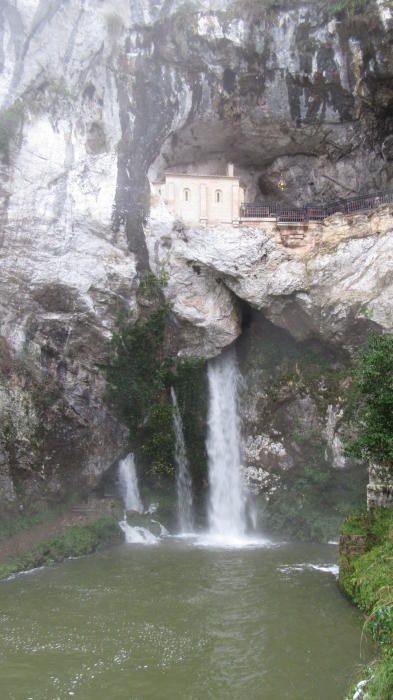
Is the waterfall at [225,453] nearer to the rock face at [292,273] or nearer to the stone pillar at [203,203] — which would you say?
the rock face at [292,273]

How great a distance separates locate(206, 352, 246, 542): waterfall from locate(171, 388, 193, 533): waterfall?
764 millimetres

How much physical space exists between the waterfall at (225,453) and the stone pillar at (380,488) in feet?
19.3

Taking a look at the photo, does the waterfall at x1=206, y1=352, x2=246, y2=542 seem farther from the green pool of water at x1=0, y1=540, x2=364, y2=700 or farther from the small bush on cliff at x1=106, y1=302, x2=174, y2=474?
the green pool of water at x1=0, y1=540, x2=364, y2=700

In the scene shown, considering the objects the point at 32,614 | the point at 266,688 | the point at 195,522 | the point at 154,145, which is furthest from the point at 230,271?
the point at 266,688

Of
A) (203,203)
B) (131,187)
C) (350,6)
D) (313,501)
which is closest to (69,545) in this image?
(313,501)

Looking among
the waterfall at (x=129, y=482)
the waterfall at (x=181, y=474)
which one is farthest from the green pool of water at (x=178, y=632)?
the waterfall at (x=129, y=482)

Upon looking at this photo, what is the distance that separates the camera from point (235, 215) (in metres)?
20.5

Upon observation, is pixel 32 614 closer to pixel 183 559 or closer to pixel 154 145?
pixel 183 559

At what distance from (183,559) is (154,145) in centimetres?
1398

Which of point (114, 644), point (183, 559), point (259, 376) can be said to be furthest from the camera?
point (259, 376)

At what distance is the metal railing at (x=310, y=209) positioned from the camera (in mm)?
19484

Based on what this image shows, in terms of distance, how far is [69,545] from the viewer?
1608 cm

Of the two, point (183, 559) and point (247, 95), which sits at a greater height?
point (247, 95)

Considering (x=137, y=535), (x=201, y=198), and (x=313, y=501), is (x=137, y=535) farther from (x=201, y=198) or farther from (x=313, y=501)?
(x=201, y=198)
